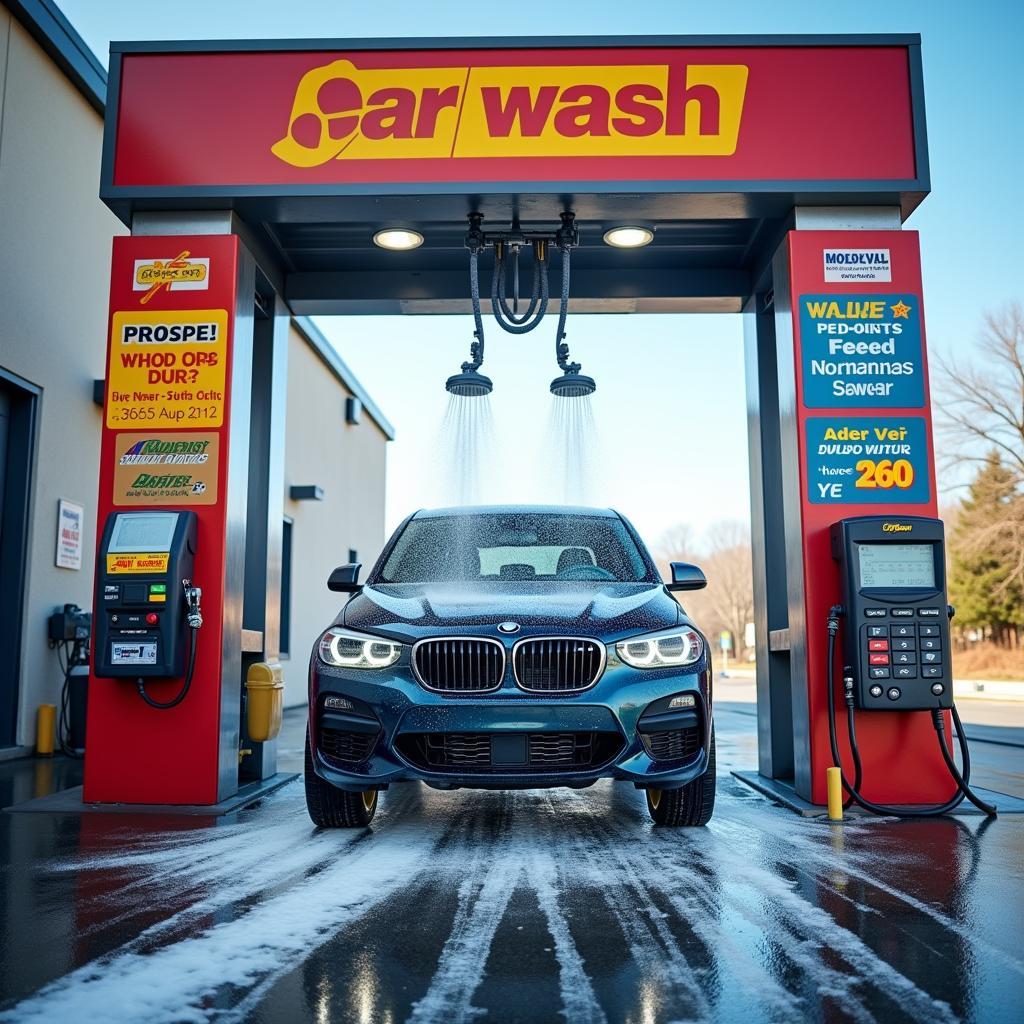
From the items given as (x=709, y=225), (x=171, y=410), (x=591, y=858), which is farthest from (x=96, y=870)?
(x=709, y=225)

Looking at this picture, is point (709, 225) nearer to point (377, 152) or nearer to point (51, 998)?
point (377, 152)

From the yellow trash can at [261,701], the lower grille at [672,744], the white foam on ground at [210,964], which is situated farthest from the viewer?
the yellow trash can at [261,701]

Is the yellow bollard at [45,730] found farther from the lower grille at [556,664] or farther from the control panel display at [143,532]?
the lower grille at [556,664]

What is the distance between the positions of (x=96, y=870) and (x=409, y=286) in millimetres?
5037

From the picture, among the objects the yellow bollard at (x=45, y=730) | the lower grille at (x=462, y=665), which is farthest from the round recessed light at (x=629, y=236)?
the yellow bollard at (x=45, y=730)

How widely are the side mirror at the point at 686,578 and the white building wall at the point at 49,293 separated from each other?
247 inches

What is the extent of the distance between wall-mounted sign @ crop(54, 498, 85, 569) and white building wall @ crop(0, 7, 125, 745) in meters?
0.08

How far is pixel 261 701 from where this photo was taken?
6.54m

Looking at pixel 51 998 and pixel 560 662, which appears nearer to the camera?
pixel 51 998

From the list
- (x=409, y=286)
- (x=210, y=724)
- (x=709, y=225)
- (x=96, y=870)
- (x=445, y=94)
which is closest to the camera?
(x=96, y=870)

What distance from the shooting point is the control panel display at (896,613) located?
552 centimetres

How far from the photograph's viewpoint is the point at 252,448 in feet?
24.4

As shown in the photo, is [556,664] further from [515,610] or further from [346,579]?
[346,579]

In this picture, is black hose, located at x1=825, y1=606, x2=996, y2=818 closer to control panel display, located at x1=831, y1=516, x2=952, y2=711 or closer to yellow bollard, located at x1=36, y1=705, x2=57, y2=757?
control panel display, located at x1=831, y1=516, x2=952, y2=711
